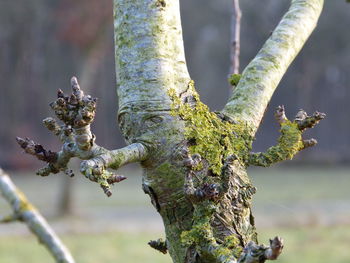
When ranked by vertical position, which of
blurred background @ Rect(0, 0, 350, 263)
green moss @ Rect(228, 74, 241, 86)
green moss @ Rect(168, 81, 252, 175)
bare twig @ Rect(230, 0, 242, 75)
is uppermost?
blurred background @ Rect(0, 0, 350, 263)

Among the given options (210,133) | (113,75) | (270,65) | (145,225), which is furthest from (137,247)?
(113,75)

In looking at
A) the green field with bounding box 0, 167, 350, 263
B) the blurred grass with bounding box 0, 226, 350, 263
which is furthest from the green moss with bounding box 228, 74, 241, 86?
the blurred grass with bounding box 0, 226, 350, 263

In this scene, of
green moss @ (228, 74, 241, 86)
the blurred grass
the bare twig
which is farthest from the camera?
the blurred grass

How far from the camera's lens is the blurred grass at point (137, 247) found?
11430 mm

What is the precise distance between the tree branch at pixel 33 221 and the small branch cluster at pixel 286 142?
0.49m

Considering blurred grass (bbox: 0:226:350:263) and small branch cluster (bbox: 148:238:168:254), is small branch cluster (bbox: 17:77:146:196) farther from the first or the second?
blurred grass (bbox: 0:226:350:263)

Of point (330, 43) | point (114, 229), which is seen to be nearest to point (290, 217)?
point (114, 229)

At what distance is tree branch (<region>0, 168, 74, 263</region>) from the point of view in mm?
1311

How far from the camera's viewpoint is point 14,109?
36.7 m

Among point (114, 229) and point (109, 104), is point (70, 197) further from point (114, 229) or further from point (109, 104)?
point (109, 104)

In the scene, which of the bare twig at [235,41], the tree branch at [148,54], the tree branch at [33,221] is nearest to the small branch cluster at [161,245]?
the tree branch at [33,221]

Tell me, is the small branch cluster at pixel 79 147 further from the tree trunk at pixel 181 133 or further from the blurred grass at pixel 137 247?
the blurred grass at pixel 137 247

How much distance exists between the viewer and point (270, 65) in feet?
5.32

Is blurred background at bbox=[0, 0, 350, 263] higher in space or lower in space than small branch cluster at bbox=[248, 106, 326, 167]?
higher
